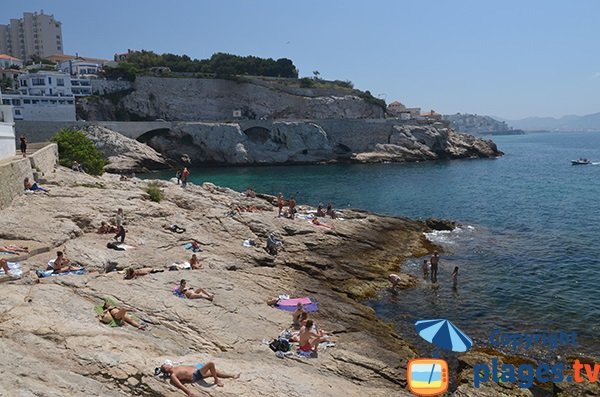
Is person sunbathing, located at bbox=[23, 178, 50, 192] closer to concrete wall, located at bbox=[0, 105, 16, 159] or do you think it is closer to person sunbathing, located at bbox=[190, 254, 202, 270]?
concrete wall, located at bbox=[0, 105, 16, 159]

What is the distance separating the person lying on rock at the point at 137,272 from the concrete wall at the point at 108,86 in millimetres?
70962

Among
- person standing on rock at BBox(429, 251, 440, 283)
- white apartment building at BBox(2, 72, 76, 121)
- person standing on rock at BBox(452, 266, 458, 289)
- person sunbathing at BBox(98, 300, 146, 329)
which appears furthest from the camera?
white apartment building at BBox(2, 72, 76, 121)

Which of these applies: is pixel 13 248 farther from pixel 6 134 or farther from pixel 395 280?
pixel 395 280

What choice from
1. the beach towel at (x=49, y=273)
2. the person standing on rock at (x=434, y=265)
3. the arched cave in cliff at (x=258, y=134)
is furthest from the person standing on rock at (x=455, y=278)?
the arched cave in cliff at (x=258, y=134)

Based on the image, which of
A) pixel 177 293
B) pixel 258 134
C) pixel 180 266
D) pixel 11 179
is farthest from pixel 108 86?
pixel 177 293

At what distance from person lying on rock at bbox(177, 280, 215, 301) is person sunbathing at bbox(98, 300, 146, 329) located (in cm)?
245

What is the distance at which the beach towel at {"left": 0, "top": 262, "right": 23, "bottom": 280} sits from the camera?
1308cm

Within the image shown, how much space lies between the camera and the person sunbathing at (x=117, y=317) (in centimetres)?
1122

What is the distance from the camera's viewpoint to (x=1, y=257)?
14.5 metres

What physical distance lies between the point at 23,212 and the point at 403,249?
1966 centimetres

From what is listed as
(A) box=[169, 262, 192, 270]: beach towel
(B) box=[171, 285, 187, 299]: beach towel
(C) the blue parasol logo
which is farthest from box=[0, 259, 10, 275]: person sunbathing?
(C) the blue parasol logo

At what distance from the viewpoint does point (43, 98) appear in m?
67.6

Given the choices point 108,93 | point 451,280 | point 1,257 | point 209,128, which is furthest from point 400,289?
point 108,93

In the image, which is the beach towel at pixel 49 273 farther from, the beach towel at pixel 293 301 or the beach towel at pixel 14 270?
the beach towel at pixel 293 301
